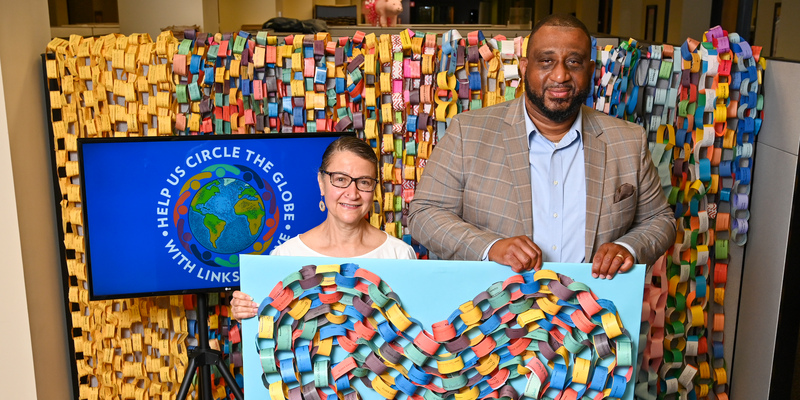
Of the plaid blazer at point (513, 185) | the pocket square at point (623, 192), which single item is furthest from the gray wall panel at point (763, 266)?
the pocket square at point (623, 192)

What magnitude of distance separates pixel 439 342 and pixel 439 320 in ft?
0.16

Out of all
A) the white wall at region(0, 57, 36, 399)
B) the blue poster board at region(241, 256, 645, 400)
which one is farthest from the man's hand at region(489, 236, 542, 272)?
the white wall at region(0, 57, 36, 399)

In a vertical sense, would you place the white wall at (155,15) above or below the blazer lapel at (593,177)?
above

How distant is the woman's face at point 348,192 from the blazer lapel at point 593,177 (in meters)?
0.54

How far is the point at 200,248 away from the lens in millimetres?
2266

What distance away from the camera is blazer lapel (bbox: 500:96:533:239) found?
175 centimetres

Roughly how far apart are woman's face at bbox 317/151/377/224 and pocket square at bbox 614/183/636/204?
62cm

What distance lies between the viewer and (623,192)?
176 centimetres

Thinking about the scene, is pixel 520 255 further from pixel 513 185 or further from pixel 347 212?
pixel 347 212

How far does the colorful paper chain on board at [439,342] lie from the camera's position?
4.64 ft

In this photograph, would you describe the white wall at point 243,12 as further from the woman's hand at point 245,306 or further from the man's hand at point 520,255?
the man's hand at point 520,255

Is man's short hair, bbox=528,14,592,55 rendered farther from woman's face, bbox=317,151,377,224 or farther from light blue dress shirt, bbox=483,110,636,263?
woman's face, bbox=317,151,377,224

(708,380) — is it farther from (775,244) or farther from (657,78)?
(657,78)

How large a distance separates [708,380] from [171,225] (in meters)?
2.01
